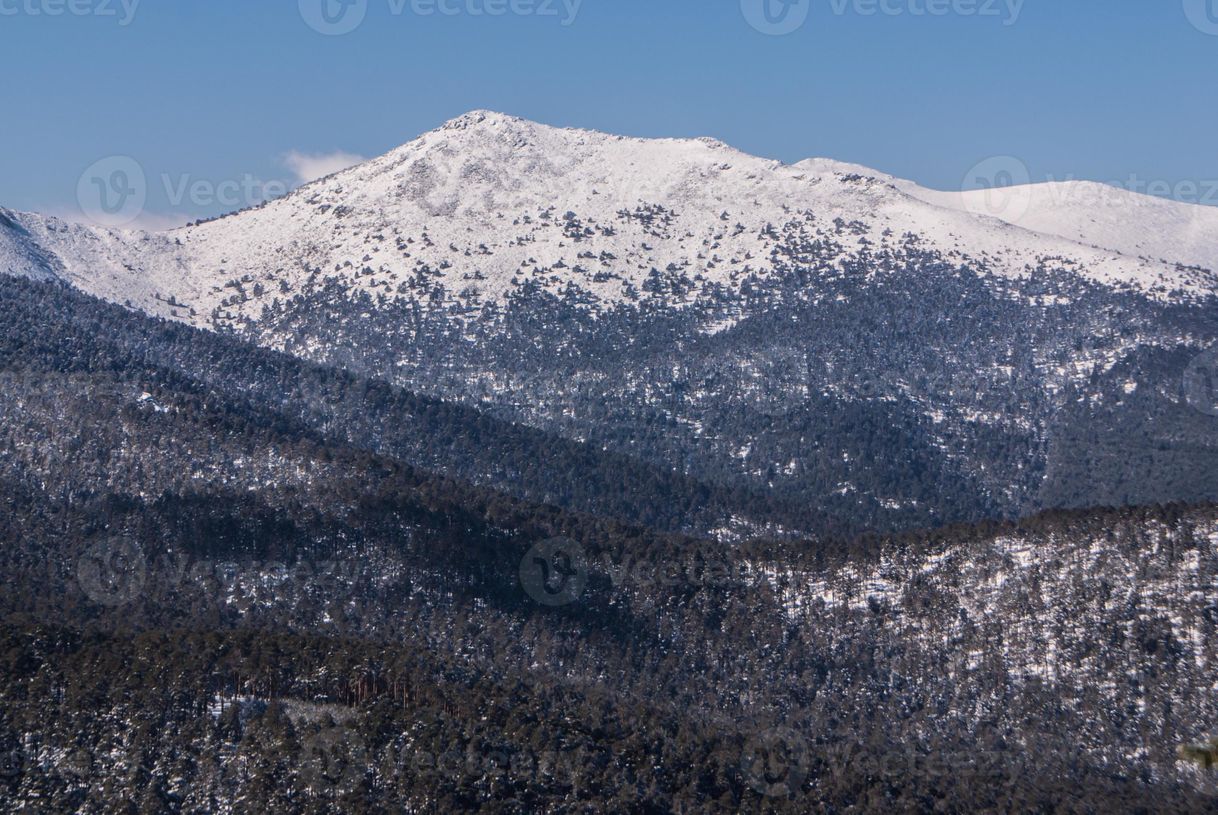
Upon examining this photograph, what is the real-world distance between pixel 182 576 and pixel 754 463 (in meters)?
92.9

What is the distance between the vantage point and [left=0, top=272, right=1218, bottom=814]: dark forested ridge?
248ft

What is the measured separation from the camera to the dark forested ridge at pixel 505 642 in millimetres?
75562

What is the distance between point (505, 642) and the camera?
110 m

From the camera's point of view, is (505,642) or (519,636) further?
(519,636)

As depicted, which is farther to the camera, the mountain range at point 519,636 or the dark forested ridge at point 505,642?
the mountain range at point 519,636

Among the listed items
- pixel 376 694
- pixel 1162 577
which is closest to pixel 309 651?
pixel 376 694

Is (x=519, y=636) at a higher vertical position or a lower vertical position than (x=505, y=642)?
higher

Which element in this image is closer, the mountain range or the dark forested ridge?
the dark forested ridge

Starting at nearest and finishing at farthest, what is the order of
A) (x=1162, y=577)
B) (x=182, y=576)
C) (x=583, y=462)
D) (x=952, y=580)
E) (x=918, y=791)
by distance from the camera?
1. (x=918, y=791)
2. (x=1162, y=577)
3. (x=952, y=580)
4. (x=182, y=576)
5. (x=583, y=462)

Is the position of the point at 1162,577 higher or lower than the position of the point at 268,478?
higher

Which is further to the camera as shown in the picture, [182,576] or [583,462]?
[583,462]

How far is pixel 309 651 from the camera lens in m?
85.6

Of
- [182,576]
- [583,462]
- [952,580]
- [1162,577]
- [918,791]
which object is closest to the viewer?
[918,791]

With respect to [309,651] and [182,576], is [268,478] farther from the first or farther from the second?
[309,651]
